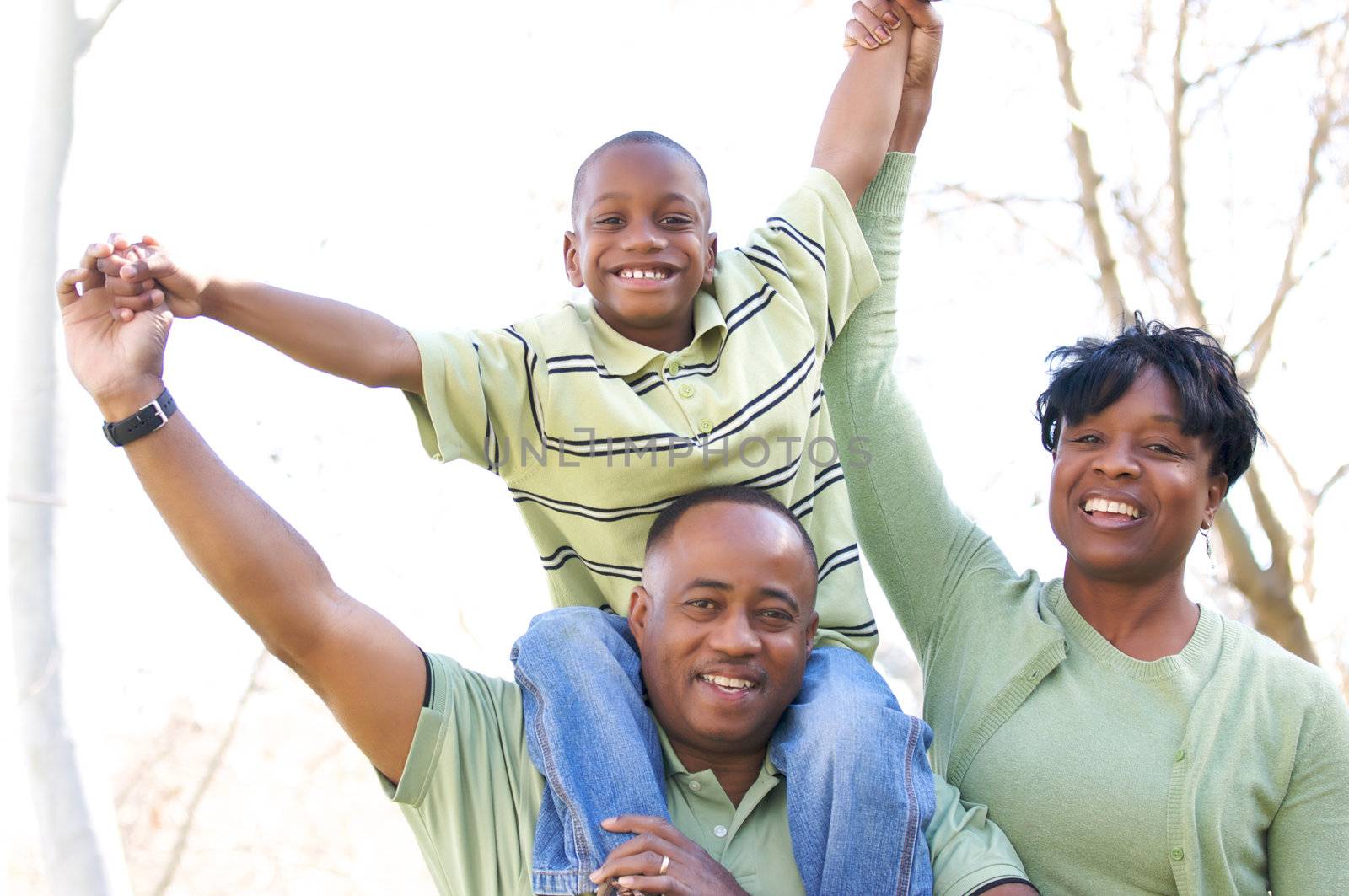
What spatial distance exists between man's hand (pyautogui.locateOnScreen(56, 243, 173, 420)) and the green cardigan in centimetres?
133

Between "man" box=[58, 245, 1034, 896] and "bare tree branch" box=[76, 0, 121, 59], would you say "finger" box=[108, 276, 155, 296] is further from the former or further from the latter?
"bare tree branch" box=[76, 0, 121, 59]

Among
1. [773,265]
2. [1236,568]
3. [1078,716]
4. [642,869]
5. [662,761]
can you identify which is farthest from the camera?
[1236,568]

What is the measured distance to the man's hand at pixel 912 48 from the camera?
8.89ft

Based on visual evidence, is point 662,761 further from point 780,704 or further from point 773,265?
point 773,265

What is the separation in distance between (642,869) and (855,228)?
1282 mm

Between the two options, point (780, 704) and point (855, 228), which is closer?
point (780, 704)

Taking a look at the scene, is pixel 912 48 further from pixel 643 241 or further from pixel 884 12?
pixel 643 241

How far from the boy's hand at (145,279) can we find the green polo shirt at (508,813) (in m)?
0.67

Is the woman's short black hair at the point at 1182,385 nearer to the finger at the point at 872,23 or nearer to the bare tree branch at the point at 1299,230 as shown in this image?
the finger at the point at 872,23

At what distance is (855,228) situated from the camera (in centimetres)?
258

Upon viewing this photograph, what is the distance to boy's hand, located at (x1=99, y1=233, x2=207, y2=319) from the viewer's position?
6.12 ft

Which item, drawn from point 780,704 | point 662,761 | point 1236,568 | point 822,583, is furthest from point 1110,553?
point 1236,568

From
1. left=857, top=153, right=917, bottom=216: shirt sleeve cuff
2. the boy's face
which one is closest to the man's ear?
the boy's face

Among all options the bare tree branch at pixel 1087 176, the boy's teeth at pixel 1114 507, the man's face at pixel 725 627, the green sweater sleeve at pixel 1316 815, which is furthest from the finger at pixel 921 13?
the bare tree branch at pixel 1087 176
